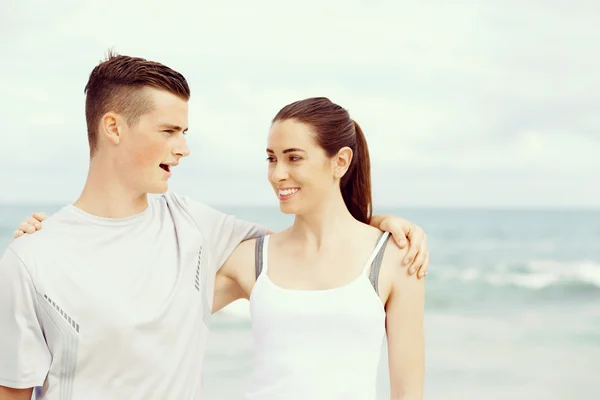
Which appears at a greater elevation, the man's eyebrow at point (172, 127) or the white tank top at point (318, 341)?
the man's eyebrow at point (172, 127)

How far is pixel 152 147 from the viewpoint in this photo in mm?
2854

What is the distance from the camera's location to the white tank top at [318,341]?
9.62 feet

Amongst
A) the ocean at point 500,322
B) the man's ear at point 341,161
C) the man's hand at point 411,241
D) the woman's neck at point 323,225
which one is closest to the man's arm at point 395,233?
the man's hand at point 411,241

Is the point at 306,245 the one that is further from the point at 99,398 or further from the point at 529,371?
the point at 529,371

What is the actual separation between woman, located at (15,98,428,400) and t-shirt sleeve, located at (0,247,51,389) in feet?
2.50

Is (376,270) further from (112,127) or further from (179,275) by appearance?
(112,127)

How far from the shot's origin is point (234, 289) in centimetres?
328

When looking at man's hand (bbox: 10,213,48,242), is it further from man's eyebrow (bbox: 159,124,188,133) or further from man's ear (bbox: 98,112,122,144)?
man's eyebrow (bbox: 159,124,188,133)

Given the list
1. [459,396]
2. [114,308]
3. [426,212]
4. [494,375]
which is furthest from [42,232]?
[426,212]

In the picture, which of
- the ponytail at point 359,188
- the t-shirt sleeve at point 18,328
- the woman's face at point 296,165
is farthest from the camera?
the ponytail at point 359,188

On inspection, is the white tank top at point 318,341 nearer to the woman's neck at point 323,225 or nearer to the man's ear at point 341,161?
the woman's neck at point 323,225

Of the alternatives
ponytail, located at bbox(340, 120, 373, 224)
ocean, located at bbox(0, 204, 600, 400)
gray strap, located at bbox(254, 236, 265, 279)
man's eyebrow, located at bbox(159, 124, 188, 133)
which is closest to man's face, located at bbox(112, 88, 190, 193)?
man's eyebrow, located at bbox(159, 124, 188, 133)

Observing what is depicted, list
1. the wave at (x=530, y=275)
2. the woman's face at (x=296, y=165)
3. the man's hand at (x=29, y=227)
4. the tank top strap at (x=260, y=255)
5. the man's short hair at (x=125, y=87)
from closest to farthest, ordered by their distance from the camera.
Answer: the man's hand at (x=29, y=227) < the man's short hair at (x=125, y=87) < the woman's face at (x=296, y=165) < the tank top strap at (x=260, y=255) < the wave at (x=530, y=275)

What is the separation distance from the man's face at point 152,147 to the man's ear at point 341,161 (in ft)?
1.88
